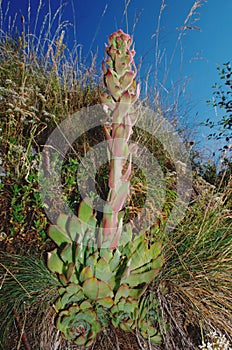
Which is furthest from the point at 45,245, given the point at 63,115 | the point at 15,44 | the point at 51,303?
the point at 15,44

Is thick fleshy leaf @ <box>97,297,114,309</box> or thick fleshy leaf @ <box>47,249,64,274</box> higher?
thick fleshy leaf @ <box>47,249,64,274</box>

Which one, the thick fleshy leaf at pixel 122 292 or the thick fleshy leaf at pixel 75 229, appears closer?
the thick fleshy leaf at pixel 122 292

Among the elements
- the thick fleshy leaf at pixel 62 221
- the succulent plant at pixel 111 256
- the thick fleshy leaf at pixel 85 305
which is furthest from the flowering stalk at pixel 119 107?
the thick fleshy leaf at pixel 85 305

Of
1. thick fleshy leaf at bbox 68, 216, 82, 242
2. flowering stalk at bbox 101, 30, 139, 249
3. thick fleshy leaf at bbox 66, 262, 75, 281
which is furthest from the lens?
thick fleshy leaf at bbox 68, 216, 82, 242

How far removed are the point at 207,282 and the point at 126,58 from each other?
4.11 ft

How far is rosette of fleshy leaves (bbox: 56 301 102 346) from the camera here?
1.71 meters

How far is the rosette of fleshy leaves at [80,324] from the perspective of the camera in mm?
1713

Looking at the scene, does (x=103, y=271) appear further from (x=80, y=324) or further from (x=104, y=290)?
(x=80, y=324)

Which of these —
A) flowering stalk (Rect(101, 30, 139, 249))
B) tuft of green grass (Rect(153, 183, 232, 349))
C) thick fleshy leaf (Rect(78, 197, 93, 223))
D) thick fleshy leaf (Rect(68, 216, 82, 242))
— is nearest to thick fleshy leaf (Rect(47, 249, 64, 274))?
thick fleshy leaf (Rect(68, 216, 82, 242))

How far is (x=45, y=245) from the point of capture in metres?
2.39

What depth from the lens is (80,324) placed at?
173 centimetres

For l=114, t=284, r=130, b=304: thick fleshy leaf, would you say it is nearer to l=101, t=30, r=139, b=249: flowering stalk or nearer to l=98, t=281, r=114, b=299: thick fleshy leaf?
l=98, t=281, r=114, b=299: thick fleshy leaf

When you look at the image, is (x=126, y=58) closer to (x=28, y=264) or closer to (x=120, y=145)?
(x=120, y=145)

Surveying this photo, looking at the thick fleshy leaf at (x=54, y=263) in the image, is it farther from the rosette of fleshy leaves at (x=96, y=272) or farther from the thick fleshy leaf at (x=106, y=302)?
the thick fleshy leaf at (x=106, y=302)
